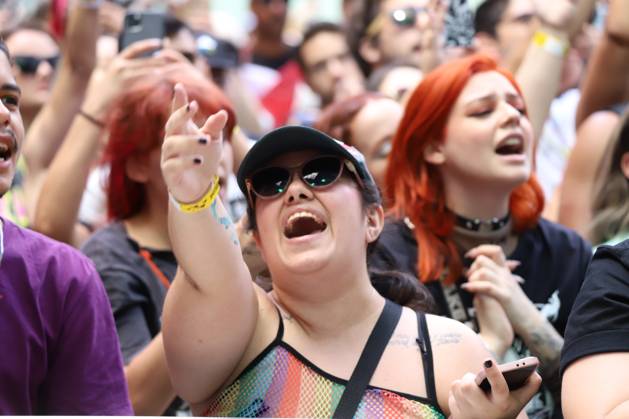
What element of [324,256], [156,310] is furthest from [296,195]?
[156,310]

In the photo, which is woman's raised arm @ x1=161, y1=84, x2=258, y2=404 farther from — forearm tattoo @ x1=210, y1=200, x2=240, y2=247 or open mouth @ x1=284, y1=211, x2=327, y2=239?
open mouth @ x1=284, y1=211, x2=327, y2=239

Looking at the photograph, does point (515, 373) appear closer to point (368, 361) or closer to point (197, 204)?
point (368, 361)

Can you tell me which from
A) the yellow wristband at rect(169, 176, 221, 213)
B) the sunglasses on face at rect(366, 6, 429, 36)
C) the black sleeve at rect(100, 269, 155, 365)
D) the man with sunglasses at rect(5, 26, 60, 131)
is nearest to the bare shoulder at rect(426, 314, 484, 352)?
the yellow wristband at rect(169, 176, 221, 213)

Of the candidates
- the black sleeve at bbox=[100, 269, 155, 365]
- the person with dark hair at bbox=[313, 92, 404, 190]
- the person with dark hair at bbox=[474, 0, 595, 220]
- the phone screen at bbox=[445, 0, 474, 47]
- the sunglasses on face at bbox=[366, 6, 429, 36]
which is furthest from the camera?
the sunglasses on face at bbox=[366, 6, 429, 36]

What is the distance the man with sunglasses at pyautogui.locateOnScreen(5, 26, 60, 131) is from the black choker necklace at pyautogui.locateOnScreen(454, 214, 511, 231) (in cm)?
218

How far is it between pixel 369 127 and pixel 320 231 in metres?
1.61

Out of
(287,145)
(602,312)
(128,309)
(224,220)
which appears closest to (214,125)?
(224,220)

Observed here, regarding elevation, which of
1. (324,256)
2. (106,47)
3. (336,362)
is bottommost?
(106,47)

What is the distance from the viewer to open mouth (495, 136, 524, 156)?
3.59m

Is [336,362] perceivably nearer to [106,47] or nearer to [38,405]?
[38,405]

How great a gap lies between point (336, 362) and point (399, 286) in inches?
20.6

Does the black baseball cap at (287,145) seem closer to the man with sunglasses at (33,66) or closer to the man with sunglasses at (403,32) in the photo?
the man with sunglasses at (403,32)

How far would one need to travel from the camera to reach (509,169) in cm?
355

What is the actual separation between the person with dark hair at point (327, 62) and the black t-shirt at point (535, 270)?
8.55ft
